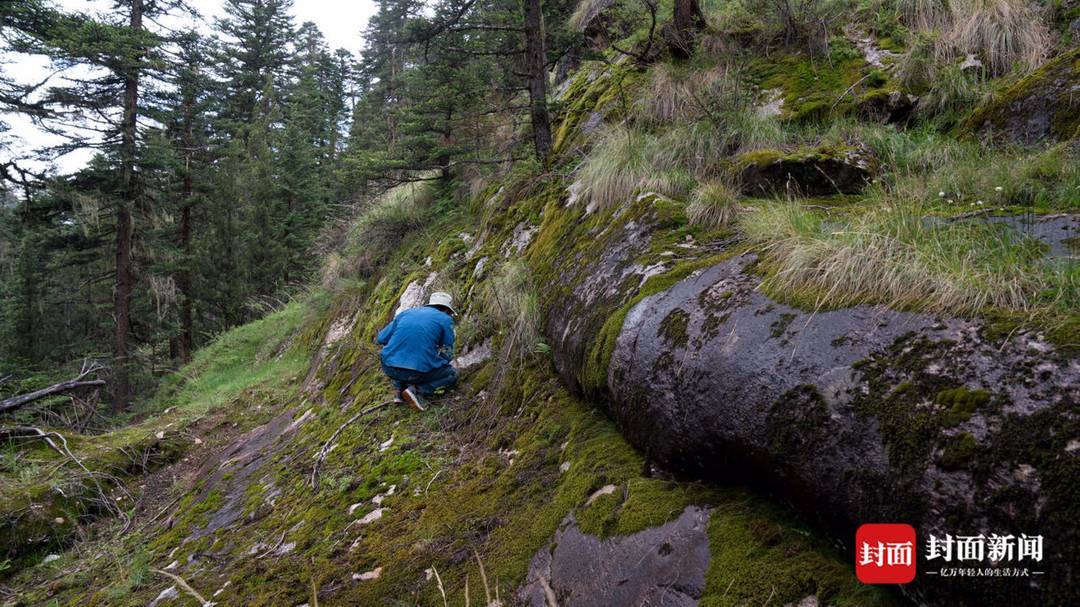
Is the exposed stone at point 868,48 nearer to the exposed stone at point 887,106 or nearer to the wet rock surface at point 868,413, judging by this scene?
the exposed stone at point 887,106

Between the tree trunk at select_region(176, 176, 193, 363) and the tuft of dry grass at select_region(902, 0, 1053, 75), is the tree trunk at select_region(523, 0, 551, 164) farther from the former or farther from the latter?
the tree trunk at select_region(176, 176, 193, 363)

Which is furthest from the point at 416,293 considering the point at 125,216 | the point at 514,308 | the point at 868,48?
the point at 125,216

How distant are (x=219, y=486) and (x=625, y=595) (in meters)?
5.22

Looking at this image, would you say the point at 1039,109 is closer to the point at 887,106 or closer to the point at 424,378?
the point at 887,106

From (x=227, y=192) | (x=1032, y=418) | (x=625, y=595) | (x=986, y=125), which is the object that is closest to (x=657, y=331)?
(x=625, y=595)

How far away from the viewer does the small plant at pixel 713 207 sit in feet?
12.0

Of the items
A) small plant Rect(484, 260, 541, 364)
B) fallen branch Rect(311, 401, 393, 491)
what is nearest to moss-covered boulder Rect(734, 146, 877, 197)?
small plant Rect(484, 260, 541, 364)

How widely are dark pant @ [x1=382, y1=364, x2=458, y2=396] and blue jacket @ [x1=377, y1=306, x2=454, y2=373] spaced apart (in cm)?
5

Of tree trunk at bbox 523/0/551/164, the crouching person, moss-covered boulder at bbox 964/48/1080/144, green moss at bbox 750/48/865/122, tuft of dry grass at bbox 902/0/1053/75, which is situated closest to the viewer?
moss-covered boulder at bbox 964/48/1080/144

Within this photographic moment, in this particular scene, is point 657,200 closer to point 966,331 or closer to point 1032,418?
point 966,331

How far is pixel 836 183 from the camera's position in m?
3.92

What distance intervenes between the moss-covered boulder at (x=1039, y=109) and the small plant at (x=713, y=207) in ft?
7.80

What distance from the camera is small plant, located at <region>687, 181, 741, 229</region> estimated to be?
12.0 feet

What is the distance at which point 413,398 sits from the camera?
16.3 feet
